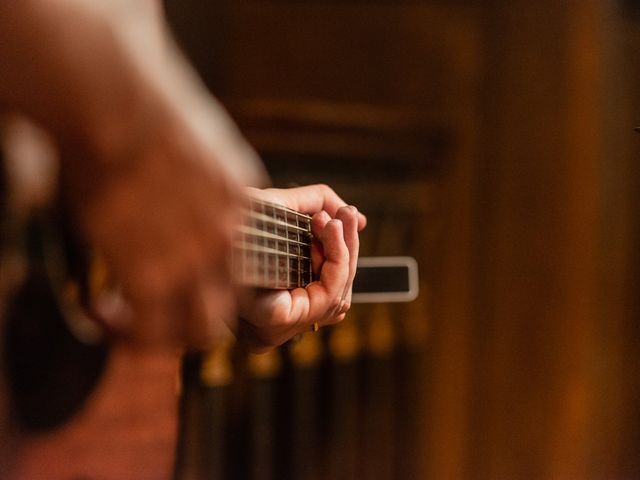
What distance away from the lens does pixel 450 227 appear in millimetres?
1378

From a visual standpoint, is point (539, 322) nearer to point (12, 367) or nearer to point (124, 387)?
point (124, 387)

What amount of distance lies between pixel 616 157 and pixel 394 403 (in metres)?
0.66

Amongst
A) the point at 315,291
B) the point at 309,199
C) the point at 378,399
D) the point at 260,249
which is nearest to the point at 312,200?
the point at 309,199

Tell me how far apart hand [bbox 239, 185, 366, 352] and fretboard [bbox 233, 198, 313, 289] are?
1 centimetres

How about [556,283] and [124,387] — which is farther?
[556,283]

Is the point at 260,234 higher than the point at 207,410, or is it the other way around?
the point at 260,234

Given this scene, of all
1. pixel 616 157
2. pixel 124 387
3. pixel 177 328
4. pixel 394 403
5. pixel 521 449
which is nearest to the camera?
pixel 177 328

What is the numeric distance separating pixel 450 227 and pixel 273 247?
948 millimetres

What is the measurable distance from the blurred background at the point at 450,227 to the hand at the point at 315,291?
634 mm

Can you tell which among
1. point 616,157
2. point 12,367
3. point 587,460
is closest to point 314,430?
point 587,460

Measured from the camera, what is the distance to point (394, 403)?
1.38 meters

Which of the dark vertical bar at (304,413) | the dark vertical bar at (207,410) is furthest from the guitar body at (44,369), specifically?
the dark vertical bar at (304,413)

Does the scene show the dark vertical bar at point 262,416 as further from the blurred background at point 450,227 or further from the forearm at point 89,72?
the forearm at point 89,72

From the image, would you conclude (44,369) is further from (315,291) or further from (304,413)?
(304,413)
